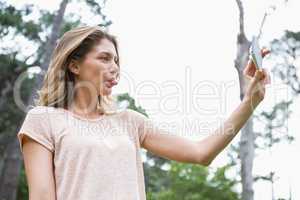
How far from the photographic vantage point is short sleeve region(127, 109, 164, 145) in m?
1.81

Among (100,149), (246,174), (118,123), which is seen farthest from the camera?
(246,174)

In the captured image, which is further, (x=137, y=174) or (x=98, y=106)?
(x=98, y=106)

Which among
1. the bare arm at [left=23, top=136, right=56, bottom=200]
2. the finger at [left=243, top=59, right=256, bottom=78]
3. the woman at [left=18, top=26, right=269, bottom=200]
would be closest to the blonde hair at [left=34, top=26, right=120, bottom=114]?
the woman at [left=18, top=26, right=269, bottom=200]

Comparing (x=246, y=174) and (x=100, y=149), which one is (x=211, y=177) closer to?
(x=246, y=174)

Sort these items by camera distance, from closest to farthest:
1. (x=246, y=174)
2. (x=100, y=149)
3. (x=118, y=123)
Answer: (x=100, y=149), (x=118, y=123), (x=246, y=174)

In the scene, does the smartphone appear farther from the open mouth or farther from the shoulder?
the shoulder

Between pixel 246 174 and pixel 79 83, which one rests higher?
pixel 79 83

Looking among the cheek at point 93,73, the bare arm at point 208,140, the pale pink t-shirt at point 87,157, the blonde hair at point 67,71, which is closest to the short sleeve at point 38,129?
the pale pink t-shirt at point 87,157

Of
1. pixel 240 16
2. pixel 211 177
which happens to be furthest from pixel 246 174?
pixel 211 177

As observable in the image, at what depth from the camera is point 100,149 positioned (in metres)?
1.62

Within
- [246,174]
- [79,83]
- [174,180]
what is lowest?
[174,180]

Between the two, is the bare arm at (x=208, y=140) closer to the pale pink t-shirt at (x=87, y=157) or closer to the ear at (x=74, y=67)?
the pale pink t-shirt at (x=87, y=157)

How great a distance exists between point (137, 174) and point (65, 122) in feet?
0.97

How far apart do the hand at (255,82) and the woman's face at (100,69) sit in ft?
1.53
